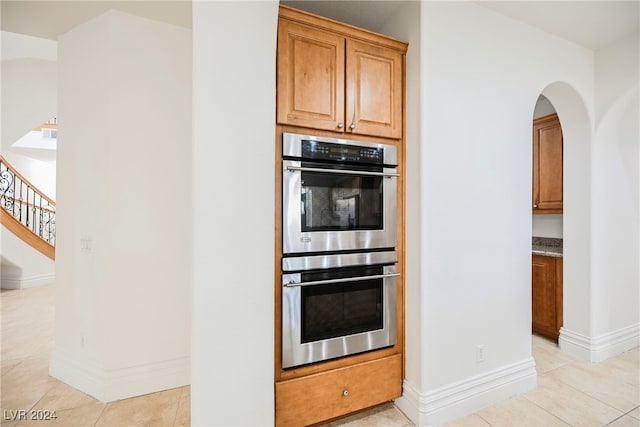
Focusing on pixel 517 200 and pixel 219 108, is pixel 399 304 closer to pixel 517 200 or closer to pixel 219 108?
pixel 517 200

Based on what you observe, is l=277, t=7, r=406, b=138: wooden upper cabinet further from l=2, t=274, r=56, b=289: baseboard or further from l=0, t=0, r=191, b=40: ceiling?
l=2, t=274, r=56, b=289: baseboard

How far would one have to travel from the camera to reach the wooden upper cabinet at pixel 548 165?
3.25 m

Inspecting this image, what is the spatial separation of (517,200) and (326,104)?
1536mm

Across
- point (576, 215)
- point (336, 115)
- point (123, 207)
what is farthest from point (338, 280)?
point (576, 215)

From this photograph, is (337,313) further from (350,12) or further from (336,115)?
(350,12)

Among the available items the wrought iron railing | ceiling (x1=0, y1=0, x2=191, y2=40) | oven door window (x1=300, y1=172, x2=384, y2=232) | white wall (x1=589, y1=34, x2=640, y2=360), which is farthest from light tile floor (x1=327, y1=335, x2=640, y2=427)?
the wrought iron railing

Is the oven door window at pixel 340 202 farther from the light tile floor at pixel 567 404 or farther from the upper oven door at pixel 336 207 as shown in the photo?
the light tile floor at pixel 567 404

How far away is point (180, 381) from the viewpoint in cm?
237

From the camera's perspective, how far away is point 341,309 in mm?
1924

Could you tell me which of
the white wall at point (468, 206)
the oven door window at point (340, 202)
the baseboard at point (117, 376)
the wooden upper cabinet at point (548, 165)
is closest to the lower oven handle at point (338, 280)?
the white wall at point (468, 206)

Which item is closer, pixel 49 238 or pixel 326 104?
pixel 326 104

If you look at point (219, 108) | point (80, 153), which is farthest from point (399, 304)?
point (80, 153)

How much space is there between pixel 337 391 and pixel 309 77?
1.84 meters

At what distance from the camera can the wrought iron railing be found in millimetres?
5652
